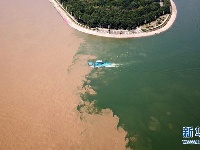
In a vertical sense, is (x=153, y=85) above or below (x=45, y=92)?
below

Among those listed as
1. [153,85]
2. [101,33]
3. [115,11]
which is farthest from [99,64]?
[115,11]

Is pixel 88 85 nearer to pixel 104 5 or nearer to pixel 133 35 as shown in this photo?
pixel 133 35

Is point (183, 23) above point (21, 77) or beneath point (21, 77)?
above

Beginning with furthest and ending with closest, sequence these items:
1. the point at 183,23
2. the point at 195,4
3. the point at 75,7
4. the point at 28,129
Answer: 1. the point at 195,4
2. the point at 75,7
3. the point at 183,23
4. the point at 28,129

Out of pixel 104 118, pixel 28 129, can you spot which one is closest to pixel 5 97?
pixel 28 129

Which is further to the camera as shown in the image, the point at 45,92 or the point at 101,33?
the point at 101,33

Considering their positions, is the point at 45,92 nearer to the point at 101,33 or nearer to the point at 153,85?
the point at 153,85

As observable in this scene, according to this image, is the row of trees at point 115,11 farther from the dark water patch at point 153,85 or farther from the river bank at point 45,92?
the river bank at point 45,92

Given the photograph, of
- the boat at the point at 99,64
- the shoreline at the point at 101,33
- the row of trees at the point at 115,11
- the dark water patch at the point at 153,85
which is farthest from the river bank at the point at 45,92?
the row of trees at the point at 115,11

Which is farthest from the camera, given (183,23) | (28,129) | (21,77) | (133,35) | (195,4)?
(195,4)

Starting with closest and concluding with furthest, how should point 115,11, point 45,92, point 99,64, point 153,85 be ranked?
point 45,92
point 153,85
point 99,64
point 115,11
